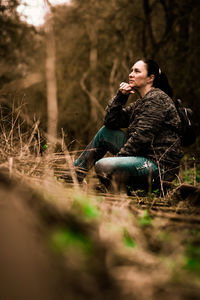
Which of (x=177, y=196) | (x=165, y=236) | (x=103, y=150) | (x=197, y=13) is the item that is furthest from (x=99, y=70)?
(x=165, y=236)

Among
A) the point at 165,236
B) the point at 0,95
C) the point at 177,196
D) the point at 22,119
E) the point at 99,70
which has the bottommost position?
the point at 177,196

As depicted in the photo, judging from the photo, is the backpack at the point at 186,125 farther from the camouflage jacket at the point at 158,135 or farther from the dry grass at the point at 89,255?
the dry grass at the point at 89,255

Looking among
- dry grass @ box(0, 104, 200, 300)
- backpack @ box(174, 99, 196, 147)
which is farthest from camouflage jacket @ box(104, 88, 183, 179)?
dry grass @ box(0, 104, 200, 300)

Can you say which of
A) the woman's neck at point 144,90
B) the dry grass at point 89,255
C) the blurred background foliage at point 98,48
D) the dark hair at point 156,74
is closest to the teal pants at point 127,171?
the blurred background foliage at point 98,48

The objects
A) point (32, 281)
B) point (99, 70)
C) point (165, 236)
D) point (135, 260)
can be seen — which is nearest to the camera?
point (32, 281)

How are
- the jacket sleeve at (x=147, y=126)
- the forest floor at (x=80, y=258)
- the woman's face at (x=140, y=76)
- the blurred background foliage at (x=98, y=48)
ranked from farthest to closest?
the blurred background foliage at (x=98, y=48) < the woman's face at (x=140, y=76) < the jacket sleeve at (x=147, y=126) < the forest floor at (x=80, y=258)

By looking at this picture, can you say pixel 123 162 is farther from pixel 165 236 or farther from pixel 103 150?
pixel 165 236

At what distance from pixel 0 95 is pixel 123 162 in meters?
1.81

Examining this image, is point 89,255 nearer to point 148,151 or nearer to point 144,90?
point 148,151

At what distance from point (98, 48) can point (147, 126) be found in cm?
1358

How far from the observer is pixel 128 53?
11.3m

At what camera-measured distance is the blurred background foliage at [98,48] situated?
8.33 meters

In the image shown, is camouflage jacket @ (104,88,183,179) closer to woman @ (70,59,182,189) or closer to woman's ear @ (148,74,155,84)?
woman @ (70,59,182,189)

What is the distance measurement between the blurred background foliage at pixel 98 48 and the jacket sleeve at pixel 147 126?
86 cm
